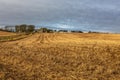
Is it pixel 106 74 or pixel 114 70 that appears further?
pixel 114 70

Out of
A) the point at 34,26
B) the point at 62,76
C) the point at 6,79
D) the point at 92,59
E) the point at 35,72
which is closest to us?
the point at 6,79

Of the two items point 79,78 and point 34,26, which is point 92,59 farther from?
point 34,26

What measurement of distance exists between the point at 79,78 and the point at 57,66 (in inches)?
108

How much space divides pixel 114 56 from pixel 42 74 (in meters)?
6.77

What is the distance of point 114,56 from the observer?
15.3 metres

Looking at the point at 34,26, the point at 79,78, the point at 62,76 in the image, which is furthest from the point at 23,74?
the point at 34,26

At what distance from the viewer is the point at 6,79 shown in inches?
355

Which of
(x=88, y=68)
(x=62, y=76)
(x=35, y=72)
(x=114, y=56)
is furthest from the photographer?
(x=114, y=56)

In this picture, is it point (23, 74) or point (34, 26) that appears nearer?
point (23, 74)

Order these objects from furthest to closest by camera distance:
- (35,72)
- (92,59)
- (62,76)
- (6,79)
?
(92,59)
(35,72)
(62,76)
(6,79)

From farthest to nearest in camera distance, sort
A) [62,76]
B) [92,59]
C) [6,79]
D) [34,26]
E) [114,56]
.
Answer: [34,26]
[114,56]
[92,59]
[62,76]
[6,79]

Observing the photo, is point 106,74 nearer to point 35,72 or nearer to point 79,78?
point 79,78

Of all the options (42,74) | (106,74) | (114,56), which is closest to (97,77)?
(106,74)

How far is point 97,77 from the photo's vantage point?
9.56m
